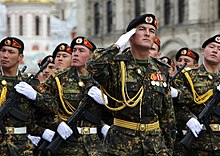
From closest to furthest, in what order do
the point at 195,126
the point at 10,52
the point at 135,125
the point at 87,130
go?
the point at 135,125
the point at 10,52
the point at 195,126
the point at 87,130

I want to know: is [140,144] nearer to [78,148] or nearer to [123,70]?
[123,70]

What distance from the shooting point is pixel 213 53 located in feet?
25.5

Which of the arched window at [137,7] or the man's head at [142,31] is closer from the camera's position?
the man's head at [142,31]

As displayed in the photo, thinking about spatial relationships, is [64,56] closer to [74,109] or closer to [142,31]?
[74,109]

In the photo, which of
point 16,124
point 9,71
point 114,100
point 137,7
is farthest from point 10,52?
point 137,7

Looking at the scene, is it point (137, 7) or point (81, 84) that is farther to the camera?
point (137, 7)

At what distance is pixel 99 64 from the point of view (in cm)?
578

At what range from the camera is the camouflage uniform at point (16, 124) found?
687 cm

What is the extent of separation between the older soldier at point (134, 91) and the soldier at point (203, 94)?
1.68 m

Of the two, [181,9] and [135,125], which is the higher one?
[181,9]

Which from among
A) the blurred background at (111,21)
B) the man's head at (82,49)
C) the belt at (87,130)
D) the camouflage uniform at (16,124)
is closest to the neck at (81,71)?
the man's head at (82,49)

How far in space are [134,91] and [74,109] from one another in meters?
1.80

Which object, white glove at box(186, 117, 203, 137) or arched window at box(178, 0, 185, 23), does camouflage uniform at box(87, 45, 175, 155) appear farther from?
arched window at box(178, 0, 185, 23)

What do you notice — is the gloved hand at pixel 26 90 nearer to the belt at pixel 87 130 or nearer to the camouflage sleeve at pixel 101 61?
the belt at pixel 87 130
